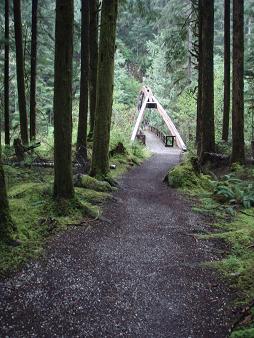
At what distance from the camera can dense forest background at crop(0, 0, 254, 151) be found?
61.0ft

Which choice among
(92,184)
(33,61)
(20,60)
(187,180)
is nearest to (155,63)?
(33,61)

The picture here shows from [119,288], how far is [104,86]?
6.94 m

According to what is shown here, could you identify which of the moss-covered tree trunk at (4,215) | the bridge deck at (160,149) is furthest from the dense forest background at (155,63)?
the moss-covered tree trunk at (4,215)

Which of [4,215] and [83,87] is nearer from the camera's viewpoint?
[4,215]

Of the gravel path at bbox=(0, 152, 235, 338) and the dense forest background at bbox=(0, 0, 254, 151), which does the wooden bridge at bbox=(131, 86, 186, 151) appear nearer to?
the dense forest background at bbox=(0, 0, 254, 151)

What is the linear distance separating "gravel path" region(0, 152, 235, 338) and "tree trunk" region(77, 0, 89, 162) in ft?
22.7

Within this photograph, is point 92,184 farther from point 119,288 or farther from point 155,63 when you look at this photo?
point 155,63

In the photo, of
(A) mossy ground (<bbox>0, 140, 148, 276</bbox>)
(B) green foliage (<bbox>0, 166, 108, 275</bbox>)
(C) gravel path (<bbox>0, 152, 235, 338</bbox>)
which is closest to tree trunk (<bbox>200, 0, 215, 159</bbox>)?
(A) mossy ground (<bbox>0, 140, 148, 276</bbox>)

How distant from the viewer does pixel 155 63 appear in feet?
156

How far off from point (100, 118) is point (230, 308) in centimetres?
717

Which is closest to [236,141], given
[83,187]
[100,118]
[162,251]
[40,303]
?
[100,118]

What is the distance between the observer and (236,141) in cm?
1295

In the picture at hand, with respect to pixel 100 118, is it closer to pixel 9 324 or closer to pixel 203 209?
pixel 203 209

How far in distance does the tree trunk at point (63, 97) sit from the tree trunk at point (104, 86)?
357cm
